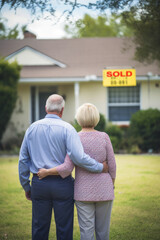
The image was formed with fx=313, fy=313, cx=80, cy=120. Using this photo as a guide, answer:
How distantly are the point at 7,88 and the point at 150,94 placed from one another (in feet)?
20.6

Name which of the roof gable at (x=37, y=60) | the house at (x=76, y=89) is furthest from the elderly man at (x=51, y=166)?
the roof gable at (x=37, y=60)

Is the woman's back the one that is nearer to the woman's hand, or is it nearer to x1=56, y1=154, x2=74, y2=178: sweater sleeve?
x1=56, y1=154, x2=74, y2=178: sweater sleeve

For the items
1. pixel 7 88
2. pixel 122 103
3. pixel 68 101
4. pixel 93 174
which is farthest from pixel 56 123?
pixel 68 101

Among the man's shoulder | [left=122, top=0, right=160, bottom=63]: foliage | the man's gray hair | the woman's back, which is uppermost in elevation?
[left=122, top=0, right=160, bottom=63]: foliage

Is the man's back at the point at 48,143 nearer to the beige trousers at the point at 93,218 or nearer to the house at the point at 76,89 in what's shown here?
the beige trousers at the point at 93,218

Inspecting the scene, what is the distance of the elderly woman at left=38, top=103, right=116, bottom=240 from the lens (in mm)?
3137

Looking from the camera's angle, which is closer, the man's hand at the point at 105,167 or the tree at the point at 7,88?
the man's hand at the point at 105,167

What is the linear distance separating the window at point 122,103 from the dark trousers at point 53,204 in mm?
11234

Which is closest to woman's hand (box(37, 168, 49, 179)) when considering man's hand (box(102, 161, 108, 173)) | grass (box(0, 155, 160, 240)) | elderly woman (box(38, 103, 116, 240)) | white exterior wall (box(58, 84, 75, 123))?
elderly woman (box(38, 103, 116, 240))

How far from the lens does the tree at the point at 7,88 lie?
11979 millimetres

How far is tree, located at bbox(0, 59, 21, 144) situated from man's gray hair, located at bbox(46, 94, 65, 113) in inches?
355

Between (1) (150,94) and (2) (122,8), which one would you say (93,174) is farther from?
(1) (150,94)

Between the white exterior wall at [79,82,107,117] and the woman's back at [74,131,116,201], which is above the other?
the white exterior wall at [79,82,107,117]

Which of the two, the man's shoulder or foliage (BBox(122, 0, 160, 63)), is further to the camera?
foliage (BBox(122, 0, 160, 63))
